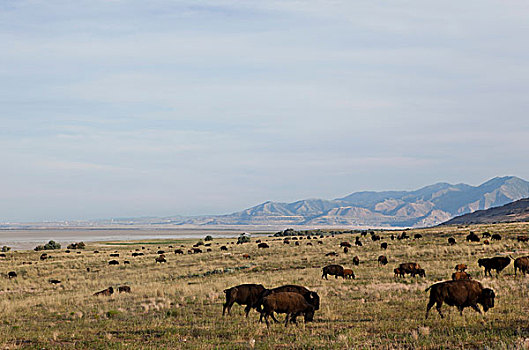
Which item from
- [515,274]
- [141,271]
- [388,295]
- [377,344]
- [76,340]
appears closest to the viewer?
[377,344]

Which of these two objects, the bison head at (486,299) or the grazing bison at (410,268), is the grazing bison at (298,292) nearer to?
the bison head at (486,299)

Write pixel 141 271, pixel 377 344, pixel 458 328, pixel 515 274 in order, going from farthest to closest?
pixel 141 271
pixel 515 274
pixel 458 328
pixel 377 344

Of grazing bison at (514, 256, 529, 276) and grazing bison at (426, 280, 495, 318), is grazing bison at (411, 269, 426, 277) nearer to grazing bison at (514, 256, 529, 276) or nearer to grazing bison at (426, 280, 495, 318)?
grazing bison at (514, 256, 529, 276)

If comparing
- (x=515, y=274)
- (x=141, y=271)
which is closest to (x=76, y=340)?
(x=515, y=274)

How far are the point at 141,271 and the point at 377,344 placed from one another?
33744 millimetres

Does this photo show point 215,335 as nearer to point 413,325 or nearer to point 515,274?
point 413,325

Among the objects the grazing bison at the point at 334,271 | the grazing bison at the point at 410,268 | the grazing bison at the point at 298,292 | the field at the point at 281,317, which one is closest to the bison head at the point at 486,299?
the field at the point at 281,317

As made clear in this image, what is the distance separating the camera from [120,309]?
2092cm

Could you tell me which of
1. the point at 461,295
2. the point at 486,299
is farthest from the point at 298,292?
the point at 486,299

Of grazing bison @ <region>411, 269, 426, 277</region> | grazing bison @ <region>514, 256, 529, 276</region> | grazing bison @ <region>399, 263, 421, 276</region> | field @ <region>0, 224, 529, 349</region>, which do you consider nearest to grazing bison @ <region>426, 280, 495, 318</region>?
field @ <region>0, 224, 529, 349</region>

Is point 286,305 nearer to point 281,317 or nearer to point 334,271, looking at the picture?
point 281,317

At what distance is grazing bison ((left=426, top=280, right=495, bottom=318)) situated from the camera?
15.0 metres

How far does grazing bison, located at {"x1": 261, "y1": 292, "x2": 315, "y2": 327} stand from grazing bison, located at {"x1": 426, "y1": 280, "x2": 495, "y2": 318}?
12.1 ft

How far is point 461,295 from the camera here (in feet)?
49.2
